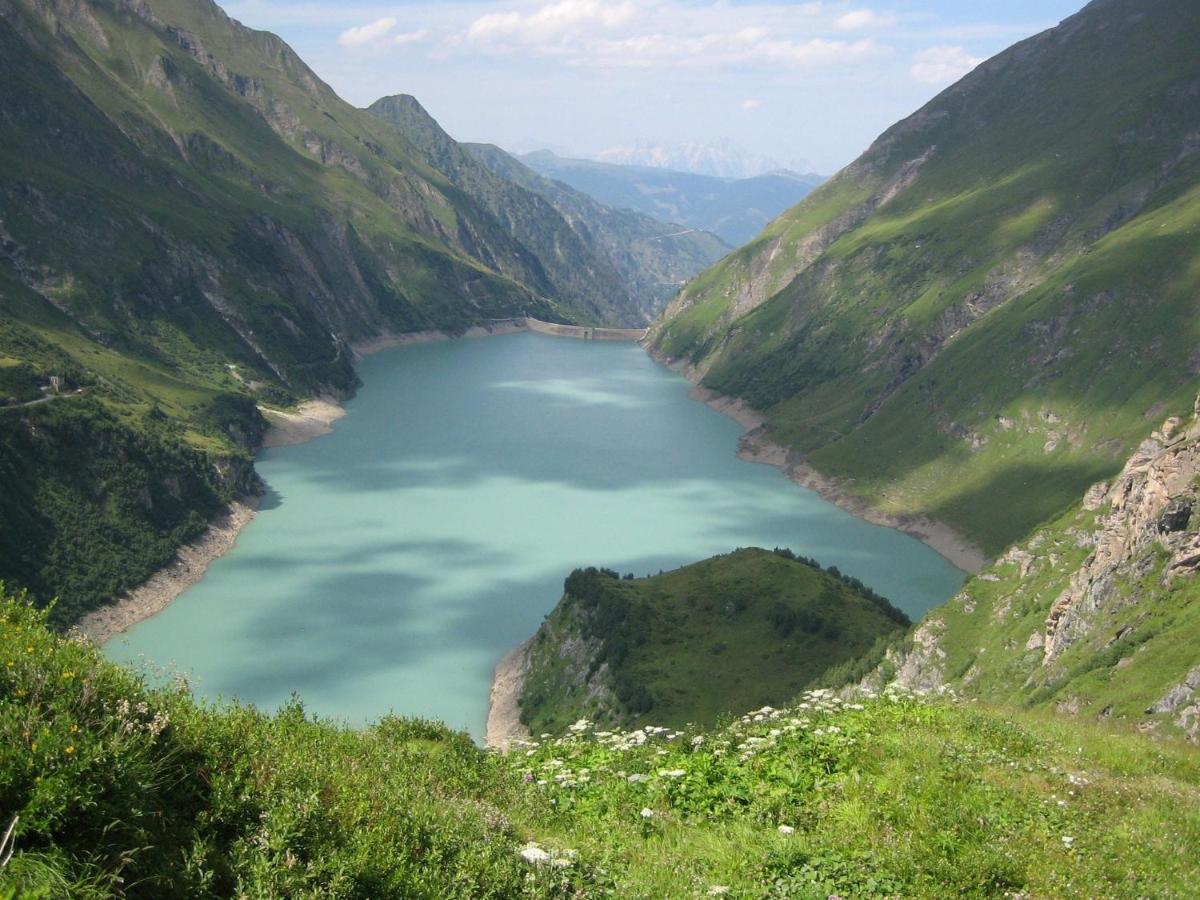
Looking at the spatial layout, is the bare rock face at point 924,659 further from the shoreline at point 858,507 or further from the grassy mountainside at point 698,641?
the shoreline at point 858,507

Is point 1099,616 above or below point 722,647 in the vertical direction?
→ above

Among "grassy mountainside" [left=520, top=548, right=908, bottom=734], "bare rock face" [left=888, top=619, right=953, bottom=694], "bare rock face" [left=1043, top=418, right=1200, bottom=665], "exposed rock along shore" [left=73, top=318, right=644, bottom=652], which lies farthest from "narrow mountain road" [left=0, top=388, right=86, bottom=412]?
"bare rock face" [left=1043, top=418, right=1200, bottom=665]

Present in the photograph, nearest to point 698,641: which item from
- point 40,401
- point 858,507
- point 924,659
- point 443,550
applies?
point 924,659

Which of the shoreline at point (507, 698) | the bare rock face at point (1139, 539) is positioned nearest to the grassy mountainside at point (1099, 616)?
the bare rock face at point (1139, 539)

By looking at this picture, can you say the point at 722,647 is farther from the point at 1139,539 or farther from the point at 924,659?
the point at 1139,539

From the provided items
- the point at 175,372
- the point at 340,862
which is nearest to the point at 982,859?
the point at 340,862

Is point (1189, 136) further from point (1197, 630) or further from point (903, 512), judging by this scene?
point (1197, 630)
